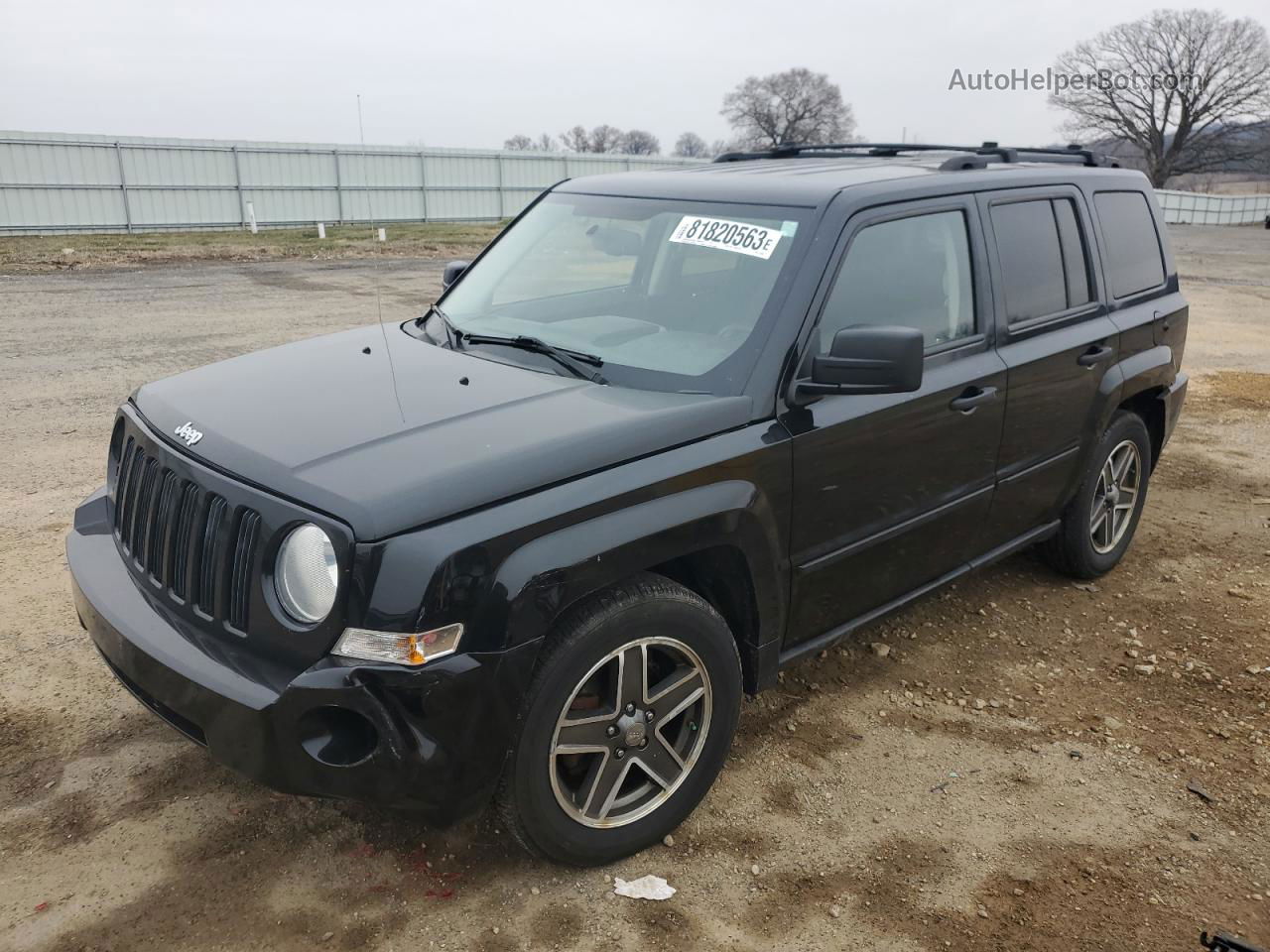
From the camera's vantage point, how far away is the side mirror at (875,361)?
2979 mm

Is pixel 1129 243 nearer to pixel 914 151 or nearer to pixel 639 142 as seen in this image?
pixel 914 151

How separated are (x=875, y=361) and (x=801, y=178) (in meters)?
1.03

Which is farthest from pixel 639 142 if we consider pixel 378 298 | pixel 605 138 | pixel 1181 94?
pixel 378 298

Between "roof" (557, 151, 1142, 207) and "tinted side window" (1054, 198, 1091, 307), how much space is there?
141 mm

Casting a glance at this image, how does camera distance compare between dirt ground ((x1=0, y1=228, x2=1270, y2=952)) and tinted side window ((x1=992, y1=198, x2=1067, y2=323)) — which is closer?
dirt ground ((x1=0, y1=228, x2=1270, y2=952))

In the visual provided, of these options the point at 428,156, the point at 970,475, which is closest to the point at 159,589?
the point at 970,475

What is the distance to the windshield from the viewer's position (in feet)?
10.7

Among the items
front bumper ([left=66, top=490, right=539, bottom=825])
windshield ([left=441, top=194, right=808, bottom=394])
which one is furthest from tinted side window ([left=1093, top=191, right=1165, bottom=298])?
front bumper ([left=66, top=490, right=539, bottom=825])

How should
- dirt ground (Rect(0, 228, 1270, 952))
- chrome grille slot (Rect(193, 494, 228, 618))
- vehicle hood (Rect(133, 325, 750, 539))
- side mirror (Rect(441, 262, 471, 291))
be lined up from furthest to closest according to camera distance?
side mirror (Rect(441, 262, 471, 291))
dirt ground (Rect(0, 228, 1270, 952))
chrome grille slot (Rect(193, 494, 228, 618))
vehicle hood (Rect(133, 325, 750, 539))

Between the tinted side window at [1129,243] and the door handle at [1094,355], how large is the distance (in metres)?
0.35

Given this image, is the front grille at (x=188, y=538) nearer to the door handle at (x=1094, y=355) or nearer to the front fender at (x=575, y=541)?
the front fender at (x=575, y=541)

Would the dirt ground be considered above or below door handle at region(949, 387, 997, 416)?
below

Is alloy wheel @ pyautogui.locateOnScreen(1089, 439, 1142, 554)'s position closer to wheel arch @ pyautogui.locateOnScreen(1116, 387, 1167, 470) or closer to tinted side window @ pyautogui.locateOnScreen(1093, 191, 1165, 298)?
wheel arch @ pyautogui.locateOnScreen(1116, 387, 1167, 470)

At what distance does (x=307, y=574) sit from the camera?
8.25ft
